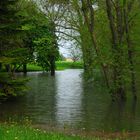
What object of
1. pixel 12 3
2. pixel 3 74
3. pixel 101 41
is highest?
pixel 12 3

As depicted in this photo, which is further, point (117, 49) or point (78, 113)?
point (117, 49)

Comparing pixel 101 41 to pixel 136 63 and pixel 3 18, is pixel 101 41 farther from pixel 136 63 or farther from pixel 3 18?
pixel 3 18

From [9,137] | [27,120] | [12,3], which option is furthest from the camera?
[12,3]

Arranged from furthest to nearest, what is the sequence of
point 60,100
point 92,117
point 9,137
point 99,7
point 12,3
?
point 99,7, point 60,100, point 12,3, point 92,117, point 9,137

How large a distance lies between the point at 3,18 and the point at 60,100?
6837mm

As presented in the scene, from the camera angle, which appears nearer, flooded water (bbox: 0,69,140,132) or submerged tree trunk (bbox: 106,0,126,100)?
flooded water (bbox: 0,69,140,132)

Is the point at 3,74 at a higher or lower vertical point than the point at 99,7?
lower

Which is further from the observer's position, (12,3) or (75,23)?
(75,23)

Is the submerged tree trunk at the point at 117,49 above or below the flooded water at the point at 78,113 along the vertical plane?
above

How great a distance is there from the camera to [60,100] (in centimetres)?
3022

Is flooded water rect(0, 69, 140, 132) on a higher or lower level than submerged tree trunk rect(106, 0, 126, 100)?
lower

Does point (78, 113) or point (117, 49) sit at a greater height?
point (117, 49)

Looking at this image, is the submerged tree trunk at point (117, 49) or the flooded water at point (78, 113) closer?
the flooded water at point (78, 113)

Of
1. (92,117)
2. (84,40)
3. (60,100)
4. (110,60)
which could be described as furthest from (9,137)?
(84,40)
